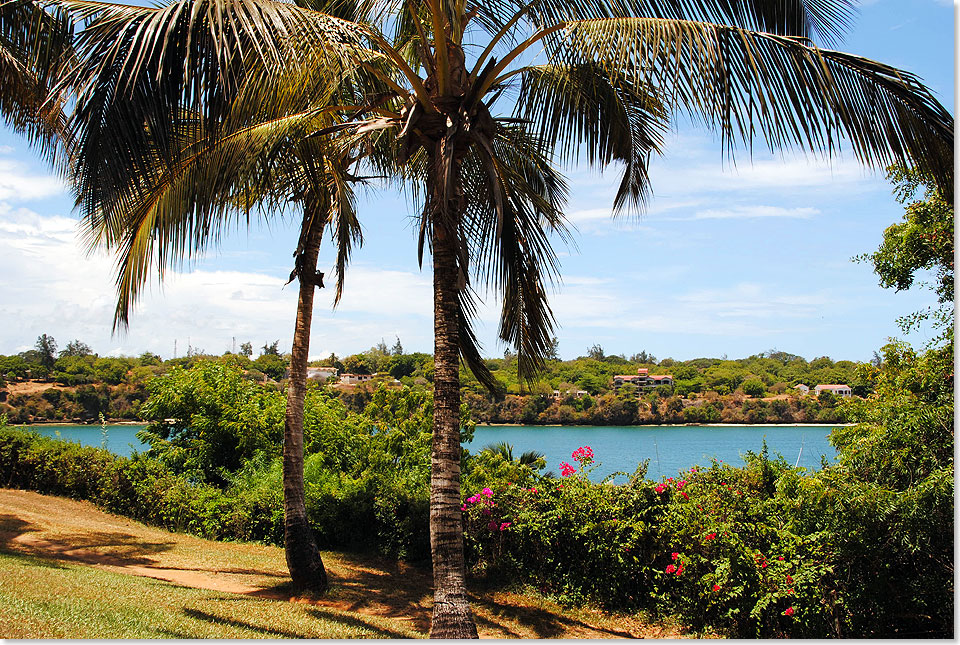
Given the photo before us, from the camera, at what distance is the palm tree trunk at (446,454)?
605 centimetres

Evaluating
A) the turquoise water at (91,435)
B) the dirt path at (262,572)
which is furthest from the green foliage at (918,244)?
the turquoise water at (91,435)

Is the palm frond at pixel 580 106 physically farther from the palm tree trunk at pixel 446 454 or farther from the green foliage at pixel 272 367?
the green foliage at pixel 272 367

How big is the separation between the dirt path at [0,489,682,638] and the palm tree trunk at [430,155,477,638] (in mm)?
1483

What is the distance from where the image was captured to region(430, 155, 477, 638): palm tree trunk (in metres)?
6.05

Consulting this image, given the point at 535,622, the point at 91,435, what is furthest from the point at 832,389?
the point at 91,435

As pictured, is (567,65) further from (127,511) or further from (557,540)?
(127,511)

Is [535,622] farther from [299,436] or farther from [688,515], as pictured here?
[299,436]

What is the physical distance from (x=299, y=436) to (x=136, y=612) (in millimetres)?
3184

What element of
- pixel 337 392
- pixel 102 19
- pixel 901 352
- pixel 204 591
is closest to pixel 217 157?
pixel 102 19

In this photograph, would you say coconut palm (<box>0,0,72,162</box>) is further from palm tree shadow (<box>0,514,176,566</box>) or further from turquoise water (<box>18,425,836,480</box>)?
turquoise water (<box>18,425,836,480</box>)

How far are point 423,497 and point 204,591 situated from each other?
11.8ft

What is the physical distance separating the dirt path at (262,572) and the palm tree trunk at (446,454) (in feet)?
4.87

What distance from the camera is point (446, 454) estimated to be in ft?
20.6

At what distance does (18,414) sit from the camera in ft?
55.8
